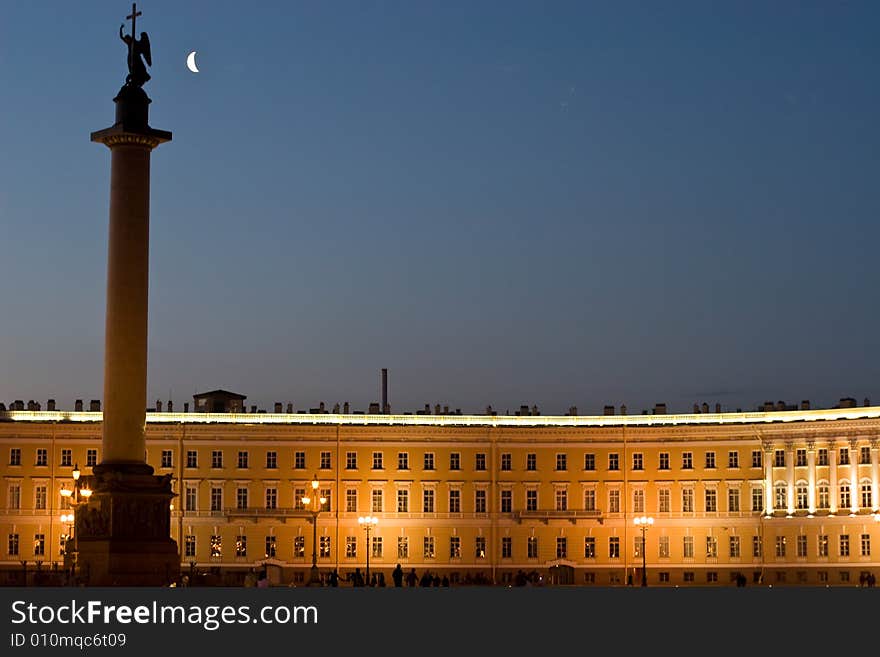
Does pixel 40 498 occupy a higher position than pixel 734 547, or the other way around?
pixel 40 498

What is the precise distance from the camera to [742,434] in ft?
368

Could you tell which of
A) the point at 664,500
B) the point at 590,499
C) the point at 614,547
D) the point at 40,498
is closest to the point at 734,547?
the point at 664,500

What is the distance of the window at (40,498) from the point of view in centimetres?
11119

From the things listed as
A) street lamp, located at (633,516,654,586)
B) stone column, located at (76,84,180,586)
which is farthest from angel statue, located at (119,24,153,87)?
street lamp, located at (633,516,654,586)

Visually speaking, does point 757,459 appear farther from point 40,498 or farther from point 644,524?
point 40,498

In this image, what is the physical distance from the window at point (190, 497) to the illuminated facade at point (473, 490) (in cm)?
13

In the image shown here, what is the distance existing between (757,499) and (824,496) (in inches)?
171

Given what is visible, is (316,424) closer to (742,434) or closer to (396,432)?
(396,432)

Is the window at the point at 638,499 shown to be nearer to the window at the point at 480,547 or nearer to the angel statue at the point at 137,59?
the window at the point at 480,547

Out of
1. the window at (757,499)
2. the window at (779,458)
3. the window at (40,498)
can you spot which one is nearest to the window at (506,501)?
the window at (757,499)

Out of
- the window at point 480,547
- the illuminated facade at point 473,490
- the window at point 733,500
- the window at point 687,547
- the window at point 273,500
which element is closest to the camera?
the illuminated facade at point 473,490

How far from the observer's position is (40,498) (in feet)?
365

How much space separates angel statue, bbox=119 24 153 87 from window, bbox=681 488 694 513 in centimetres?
5794

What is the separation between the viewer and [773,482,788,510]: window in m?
111
